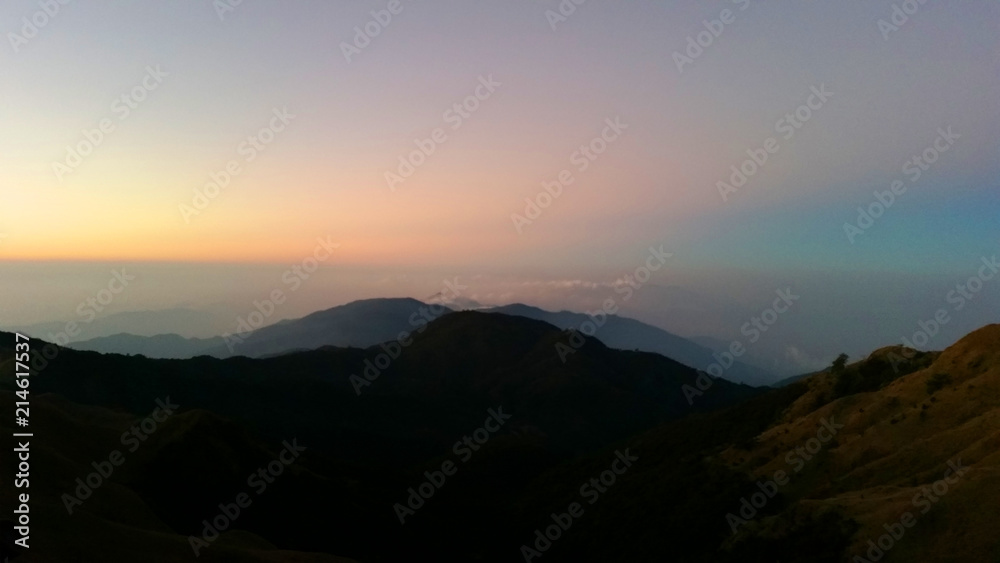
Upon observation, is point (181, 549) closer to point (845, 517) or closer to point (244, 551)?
point (244, 551)

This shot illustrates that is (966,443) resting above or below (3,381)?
below

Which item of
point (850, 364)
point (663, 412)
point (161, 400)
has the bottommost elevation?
point (663, 412)

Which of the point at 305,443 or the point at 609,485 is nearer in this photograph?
the point at 609,485

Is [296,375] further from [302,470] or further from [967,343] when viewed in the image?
[967,343]

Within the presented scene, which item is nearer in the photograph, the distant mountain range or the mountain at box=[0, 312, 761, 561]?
the distant mountain range

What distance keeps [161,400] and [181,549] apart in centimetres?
10487

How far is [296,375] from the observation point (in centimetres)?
17362

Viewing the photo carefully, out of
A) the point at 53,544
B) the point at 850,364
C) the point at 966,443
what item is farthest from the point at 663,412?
the point at 53,544

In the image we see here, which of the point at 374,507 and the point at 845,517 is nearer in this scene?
the point at 845,517

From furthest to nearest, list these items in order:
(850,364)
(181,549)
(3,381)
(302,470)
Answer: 1. (3,381)
2. (850,364)
3. (302,470)
4. (181,549)

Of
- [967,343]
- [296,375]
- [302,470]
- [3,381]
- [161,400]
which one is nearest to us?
[967,343]

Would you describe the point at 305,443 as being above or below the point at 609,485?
above

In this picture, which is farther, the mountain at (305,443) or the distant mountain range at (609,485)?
the mountain at (305,443)

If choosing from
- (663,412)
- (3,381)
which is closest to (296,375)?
(3,381)
